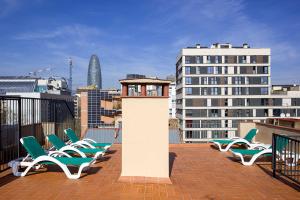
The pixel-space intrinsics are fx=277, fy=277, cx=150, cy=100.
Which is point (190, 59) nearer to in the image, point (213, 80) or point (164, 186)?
point (213, 80)

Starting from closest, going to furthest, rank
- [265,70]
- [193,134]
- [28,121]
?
[28,121], [193,134], [265,70]

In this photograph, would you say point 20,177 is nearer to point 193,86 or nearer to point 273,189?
point 273,189

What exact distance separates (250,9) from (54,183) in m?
19.8

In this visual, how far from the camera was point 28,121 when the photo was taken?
31.8 ft

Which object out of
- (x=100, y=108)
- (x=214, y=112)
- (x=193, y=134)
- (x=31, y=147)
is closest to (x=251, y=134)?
(x=31, y=147)

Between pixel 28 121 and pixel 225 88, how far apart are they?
6135cm

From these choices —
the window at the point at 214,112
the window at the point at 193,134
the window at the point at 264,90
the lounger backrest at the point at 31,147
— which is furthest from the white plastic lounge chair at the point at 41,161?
the window at the point at 264,90

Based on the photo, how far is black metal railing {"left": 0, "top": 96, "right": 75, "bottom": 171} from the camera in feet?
23.9

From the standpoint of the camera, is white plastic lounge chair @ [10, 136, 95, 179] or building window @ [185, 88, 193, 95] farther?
building window @ [185, 88, 193, 95]

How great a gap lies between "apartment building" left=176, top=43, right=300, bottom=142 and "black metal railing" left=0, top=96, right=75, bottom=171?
184ft

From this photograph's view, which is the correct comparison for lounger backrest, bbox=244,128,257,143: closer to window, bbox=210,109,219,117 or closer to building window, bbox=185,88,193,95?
building window, bbox=185,88,193,95

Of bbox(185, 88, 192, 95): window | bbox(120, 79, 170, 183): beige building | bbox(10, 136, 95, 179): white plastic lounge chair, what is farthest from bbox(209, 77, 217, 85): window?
bbox(10, 136, 95, 179): white plastic lounge chair

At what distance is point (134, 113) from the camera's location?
19.2 ft

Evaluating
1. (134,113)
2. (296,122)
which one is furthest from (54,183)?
(296,122)
